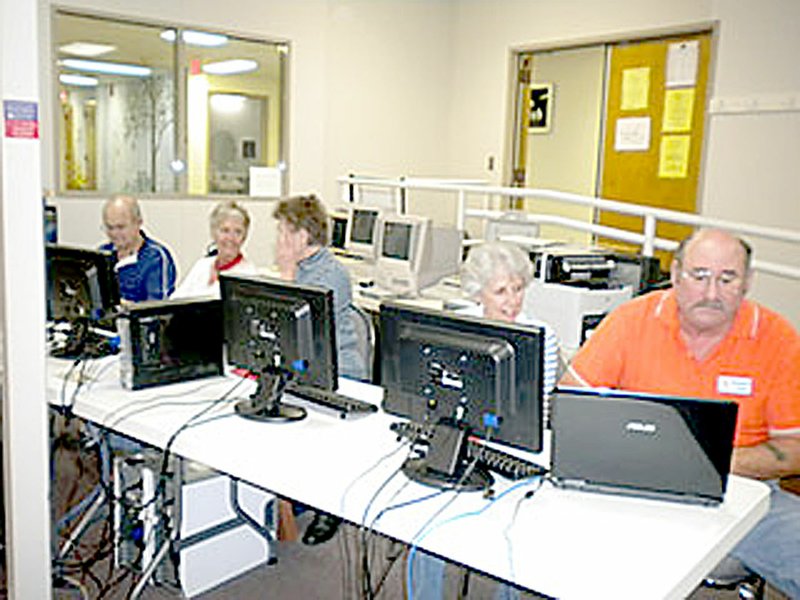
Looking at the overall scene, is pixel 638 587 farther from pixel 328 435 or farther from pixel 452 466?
pixel 328 435

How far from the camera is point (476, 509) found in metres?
1.70

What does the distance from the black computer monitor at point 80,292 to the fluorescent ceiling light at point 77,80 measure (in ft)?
10.2

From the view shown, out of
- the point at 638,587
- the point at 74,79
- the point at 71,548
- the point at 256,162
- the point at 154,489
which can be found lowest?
the point at 71,548

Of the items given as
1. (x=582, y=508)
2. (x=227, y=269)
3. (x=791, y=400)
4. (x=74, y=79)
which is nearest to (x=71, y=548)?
(x=227, y=269)

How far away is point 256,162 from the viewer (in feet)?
21.7

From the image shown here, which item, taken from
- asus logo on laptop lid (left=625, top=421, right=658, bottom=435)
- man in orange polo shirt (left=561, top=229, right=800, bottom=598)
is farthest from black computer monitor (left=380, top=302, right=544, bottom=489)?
man in orange polo shirt (left=561, top=229, right=800, bottom=598)

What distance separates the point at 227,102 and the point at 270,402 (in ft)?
15.2

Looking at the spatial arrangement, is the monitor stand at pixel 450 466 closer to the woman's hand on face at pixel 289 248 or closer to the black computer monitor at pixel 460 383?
the black computer monitor at pixel 460 383

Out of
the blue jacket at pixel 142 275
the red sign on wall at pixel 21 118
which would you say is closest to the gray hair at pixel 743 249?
the red sign on wall at pixel 21 118

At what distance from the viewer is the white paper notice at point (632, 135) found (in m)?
6.06

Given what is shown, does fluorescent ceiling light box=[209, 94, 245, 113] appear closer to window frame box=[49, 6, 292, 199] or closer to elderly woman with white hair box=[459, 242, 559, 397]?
window frame box=[49, 6, 292, 199]

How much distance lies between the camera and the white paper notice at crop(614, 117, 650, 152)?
606 cm

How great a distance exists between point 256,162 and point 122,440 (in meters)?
4.07

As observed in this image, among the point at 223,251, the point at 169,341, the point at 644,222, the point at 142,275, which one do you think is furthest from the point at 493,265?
the point at 644,222
